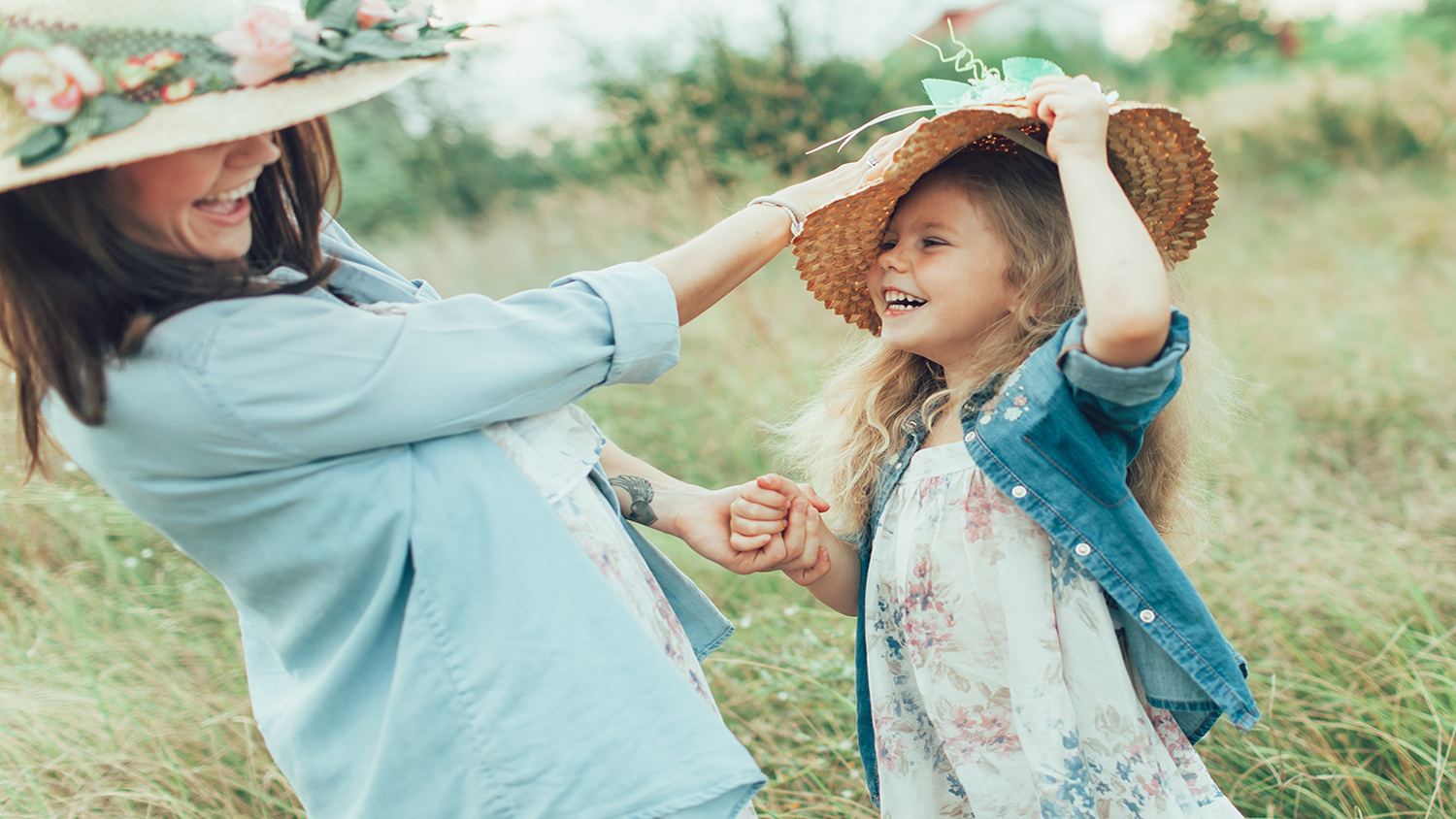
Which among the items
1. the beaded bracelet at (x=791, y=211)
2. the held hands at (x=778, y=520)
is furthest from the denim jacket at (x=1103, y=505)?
the beaded bracelet at (x=791, y=211)

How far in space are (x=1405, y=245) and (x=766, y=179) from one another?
483cm

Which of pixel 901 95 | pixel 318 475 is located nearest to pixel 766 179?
pixel 901 95

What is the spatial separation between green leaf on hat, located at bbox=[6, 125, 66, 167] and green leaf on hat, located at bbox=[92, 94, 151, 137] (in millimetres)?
39

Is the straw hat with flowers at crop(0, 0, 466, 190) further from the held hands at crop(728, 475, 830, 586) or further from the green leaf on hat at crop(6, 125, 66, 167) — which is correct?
the held hands at crop(728, 475, 830, 586)

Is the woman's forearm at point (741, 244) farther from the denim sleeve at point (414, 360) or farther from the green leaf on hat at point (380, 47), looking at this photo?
the green leaf on hat at point (380, 47)

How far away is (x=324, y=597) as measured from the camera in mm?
1202

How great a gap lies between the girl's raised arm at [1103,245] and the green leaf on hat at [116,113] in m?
1.23

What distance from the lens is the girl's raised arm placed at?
1294 millimetres

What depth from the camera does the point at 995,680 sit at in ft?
5.44

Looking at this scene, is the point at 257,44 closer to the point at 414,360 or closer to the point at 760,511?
the point at 414,360

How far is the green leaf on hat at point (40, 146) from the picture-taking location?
1.02 metres

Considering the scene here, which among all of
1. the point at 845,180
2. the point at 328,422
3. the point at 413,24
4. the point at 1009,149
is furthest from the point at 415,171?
the point at 328,422

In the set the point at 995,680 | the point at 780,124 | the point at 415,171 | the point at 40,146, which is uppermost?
the point at 40,146

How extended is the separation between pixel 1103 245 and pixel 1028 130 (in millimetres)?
443
